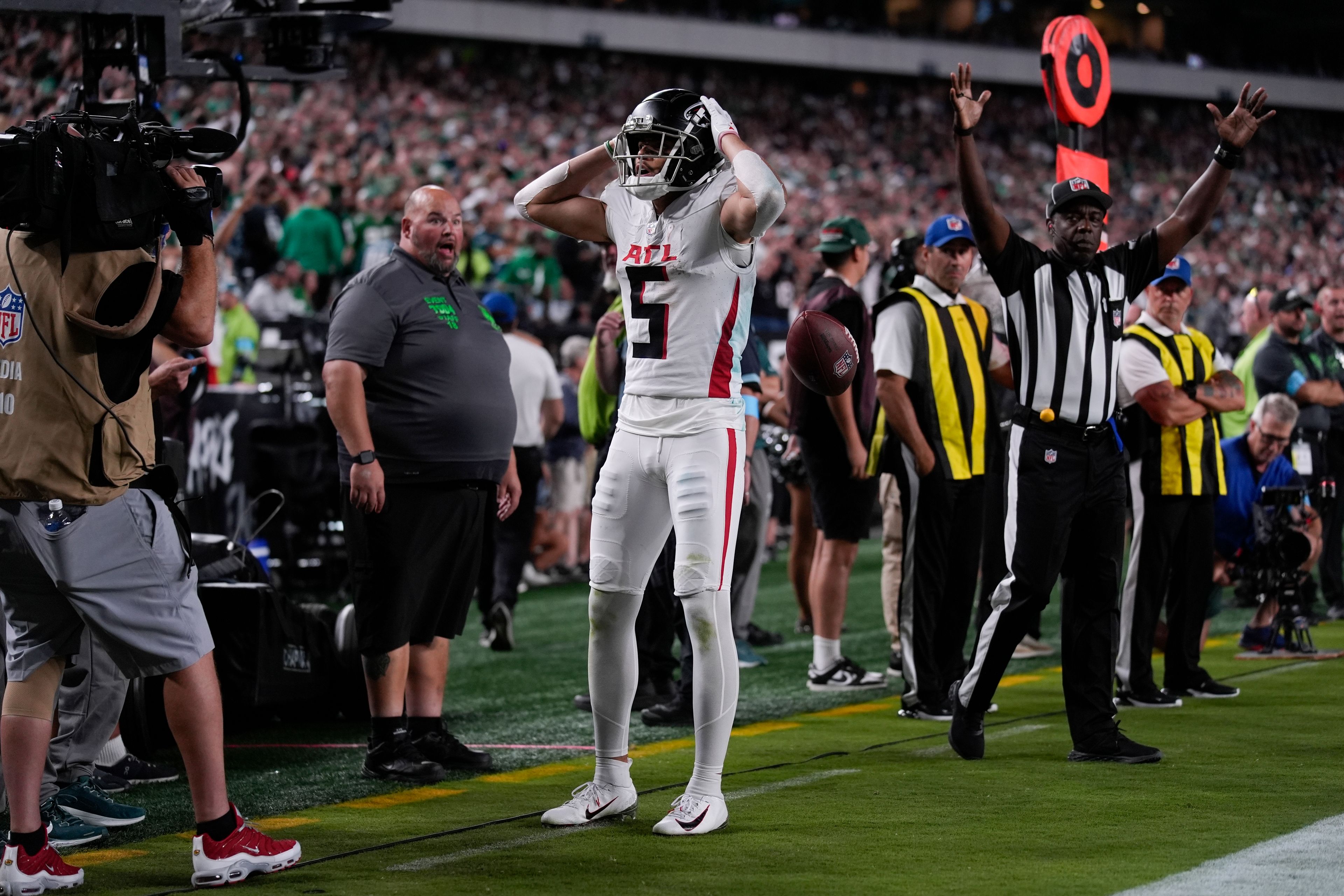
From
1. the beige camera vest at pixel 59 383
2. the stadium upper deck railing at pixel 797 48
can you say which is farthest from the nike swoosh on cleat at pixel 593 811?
the stadium upper deck railing at pixel 797 48

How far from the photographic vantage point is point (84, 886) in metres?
3.94

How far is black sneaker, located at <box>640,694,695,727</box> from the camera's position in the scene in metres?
6.37

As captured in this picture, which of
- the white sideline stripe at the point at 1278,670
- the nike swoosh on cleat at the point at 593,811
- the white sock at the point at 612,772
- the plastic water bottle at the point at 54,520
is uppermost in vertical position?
the plastic water bottle at the point at 54,520

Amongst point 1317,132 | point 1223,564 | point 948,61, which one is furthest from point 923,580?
point 1317,132

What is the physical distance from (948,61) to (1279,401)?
1099 inches

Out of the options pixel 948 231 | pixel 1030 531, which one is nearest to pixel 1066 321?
pixel 1030 531

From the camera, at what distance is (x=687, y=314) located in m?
4.43

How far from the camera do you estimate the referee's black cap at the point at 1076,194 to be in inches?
210

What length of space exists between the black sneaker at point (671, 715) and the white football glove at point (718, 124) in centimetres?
266

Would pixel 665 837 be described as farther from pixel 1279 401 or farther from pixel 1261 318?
pixel 1261 318

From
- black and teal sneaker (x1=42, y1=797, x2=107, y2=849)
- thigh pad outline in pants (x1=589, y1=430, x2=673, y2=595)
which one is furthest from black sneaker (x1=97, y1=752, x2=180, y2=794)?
thigh pad outline in pants (x1=589, y1=430, x2=673, y2=595)

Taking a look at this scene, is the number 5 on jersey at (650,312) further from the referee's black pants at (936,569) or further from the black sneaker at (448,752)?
the referee's black pants at (936,569)

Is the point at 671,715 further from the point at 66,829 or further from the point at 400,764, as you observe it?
the point at 66,829

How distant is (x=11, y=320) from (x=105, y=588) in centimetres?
68
